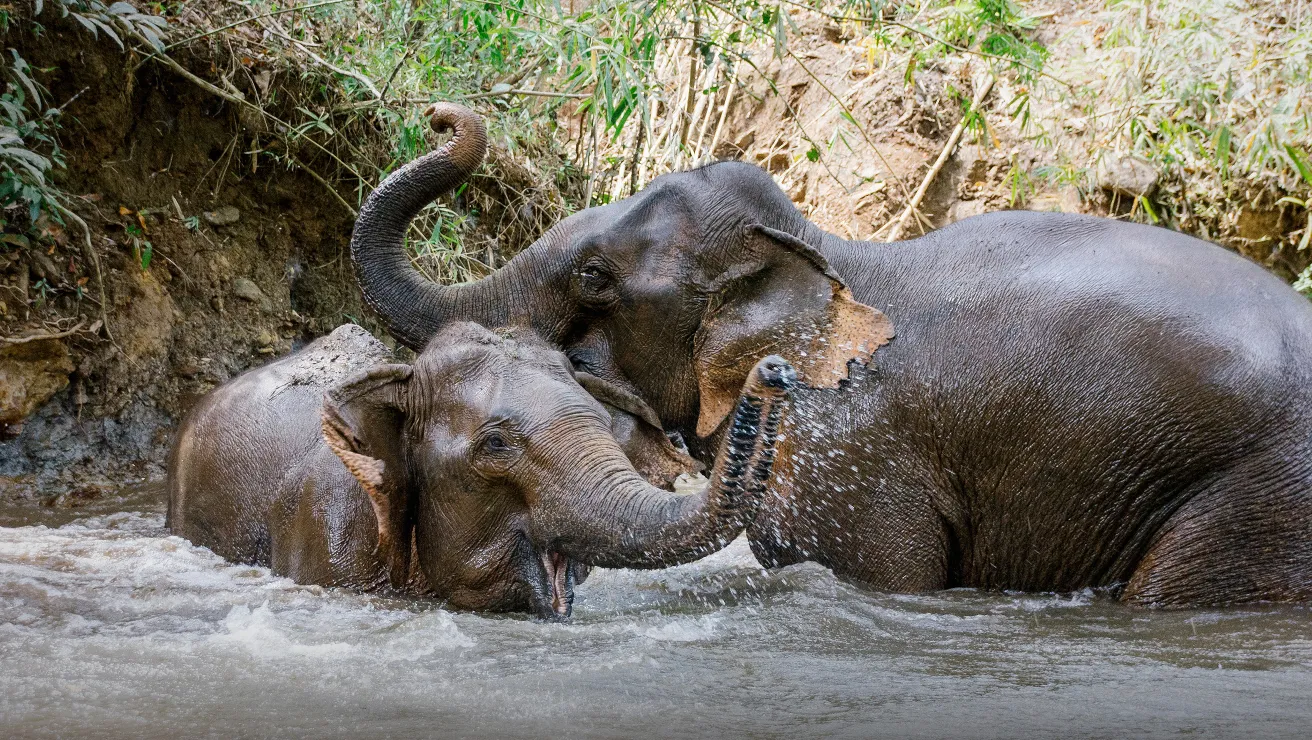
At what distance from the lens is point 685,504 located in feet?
11.9

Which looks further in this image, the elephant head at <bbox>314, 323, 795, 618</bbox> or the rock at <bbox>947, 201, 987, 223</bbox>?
the rock at <bbox>947, 201, 987, 223</bbox>

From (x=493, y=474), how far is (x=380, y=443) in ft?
1.43

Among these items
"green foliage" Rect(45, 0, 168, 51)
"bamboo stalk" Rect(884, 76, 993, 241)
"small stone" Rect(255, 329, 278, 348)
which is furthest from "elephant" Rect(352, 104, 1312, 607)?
"bamboo stalk" Rect(884, 76, 993, 241)

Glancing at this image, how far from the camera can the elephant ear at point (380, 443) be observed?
14.0ft

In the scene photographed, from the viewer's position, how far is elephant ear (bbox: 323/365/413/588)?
4273mm

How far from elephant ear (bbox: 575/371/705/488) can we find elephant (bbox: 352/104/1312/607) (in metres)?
0.31

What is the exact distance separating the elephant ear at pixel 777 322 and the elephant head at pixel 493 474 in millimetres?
532

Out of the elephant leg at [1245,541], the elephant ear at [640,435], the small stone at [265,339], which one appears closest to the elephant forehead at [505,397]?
the elephant ear at [640,435]

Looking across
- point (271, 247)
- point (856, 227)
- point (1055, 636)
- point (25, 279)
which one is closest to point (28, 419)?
point (25, 279)

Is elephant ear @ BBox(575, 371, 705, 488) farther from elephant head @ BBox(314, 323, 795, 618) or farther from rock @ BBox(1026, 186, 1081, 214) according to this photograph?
rock @ BBox(1026, 186, 1081, 214)

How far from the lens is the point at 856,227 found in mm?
12422

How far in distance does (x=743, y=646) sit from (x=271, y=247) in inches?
212

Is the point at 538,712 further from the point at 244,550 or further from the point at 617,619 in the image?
the point at 244,550

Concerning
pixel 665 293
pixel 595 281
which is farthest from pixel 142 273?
pixel 665 293
